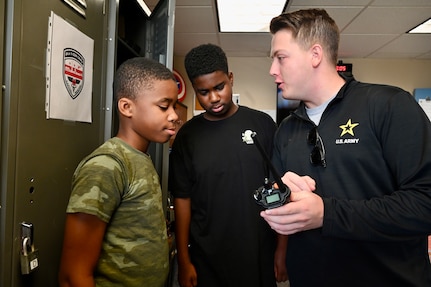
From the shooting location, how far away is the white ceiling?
2754 mm

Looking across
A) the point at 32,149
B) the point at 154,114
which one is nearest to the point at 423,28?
the point at 154,114

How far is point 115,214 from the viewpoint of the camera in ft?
2.96

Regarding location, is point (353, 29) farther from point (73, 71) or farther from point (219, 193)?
point (73, 71)

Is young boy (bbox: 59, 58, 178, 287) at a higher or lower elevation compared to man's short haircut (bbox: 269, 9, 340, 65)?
lower

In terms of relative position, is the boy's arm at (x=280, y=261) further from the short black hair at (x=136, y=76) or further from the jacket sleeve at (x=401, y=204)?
the short black hair at (x=136, y=76)

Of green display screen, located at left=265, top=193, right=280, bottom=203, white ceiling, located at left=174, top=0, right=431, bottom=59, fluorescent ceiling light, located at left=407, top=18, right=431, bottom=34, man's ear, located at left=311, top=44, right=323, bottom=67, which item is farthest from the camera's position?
fluorescent ceiling light, located at left=407, top=18, right=431, bottom=34

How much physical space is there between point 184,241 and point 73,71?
2.69ft

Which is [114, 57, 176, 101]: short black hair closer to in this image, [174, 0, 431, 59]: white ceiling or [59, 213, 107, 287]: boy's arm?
[59, 213, 107, 287]: boy's arm

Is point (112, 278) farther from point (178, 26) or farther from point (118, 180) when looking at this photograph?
point (178, 26)

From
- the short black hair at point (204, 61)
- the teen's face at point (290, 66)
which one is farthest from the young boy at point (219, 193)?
the teen's face at point (290, 66)

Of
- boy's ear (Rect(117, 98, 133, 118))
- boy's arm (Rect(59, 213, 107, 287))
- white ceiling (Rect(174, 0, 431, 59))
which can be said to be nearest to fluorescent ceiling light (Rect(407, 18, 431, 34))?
white ceiling (Rect(174, 0, 431, 59))

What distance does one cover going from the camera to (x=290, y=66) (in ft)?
3.40

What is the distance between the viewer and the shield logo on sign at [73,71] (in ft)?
3.23

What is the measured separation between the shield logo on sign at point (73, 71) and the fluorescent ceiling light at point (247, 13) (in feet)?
6.51
